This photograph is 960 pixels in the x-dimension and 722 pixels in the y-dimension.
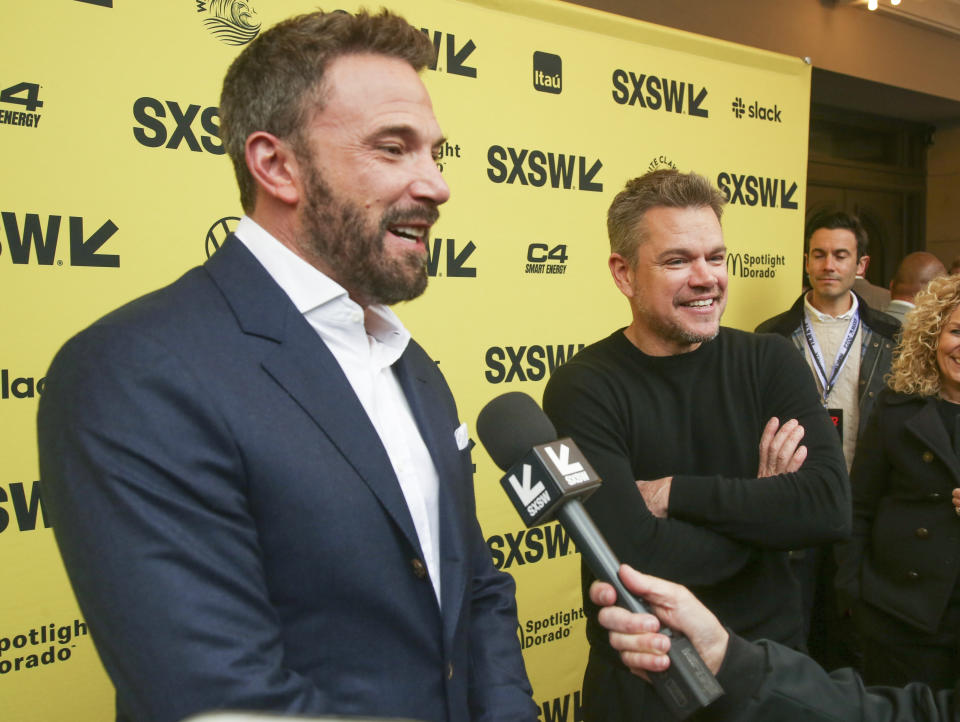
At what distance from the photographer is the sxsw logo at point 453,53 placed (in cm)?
235

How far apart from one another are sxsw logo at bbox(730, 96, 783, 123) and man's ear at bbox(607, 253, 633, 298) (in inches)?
65.2

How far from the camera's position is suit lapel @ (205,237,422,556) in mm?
978

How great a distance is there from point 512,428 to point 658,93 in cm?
215

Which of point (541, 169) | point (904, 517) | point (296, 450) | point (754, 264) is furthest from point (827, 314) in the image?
point (296, 450)

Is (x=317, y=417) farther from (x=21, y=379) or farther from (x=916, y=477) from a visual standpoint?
(x=916, y=477)

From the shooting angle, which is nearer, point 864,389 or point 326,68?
point 326,68

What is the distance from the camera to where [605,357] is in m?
1.69

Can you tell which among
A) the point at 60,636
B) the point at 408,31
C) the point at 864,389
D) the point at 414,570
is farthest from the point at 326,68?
the point at 864,389

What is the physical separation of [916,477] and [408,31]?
1755 mm

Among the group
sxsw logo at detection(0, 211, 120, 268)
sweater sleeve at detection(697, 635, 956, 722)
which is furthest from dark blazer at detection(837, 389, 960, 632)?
sxsw logo at detection(0, 211, 120, 268)

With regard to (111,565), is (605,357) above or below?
above

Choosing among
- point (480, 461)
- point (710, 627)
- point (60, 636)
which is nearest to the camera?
point (710, 627)

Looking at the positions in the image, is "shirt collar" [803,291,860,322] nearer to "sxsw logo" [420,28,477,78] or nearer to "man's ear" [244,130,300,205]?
"sxsw logo" [420,28,477,78]

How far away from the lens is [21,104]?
174 cm
